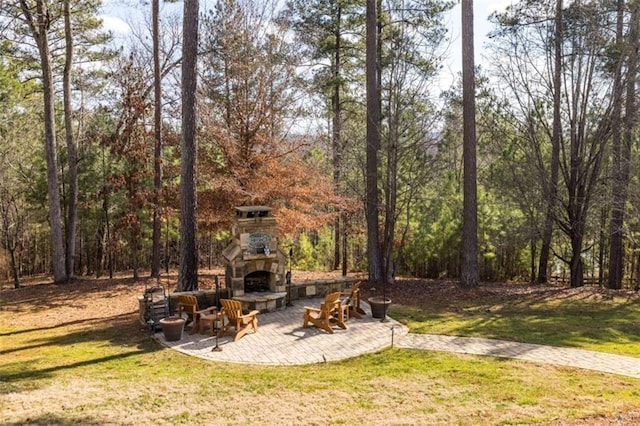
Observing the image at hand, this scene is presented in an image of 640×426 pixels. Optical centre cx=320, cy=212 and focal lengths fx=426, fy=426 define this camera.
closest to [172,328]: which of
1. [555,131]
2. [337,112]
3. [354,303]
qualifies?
[354,303]

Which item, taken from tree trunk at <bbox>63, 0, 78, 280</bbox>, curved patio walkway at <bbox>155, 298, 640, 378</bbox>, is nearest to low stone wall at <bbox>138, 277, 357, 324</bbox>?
curved patio walkway at <bbox>155, 298, 640, 378</bbox>

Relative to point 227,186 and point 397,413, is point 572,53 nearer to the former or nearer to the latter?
point 227,186

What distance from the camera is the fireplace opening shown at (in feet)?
34.1

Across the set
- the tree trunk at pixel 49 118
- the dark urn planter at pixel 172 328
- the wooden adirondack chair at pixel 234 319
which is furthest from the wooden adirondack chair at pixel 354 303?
the tree trunk at pixel 49 118

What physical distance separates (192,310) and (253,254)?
181cm

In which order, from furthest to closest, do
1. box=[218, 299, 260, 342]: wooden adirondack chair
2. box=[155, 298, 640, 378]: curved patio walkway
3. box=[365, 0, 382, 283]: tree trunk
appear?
box=[365, 0, 382, 283]: tree trunk
box=[218, 299, 260, 342]: wooden adirondack chair
box=[155, 298, 640, 378]: curved patio walkway

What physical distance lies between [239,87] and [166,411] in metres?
9.66

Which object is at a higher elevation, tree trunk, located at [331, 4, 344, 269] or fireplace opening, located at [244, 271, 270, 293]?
tree trunk, located at [331, 4, 344, 269]

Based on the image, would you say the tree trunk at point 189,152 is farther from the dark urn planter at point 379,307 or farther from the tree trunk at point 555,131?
the tree trunk at point 555,131

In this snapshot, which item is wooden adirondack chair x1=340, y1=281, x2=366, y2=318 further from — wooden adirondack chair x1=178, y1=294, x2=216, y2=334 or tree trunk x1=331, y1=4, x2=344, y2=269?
tree trunk x1=331, y1=4, x2=344, y2=269

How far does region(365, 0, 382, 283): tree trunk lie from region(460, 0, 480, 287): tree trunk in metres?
2.51

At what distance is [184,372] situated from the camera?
638 cm

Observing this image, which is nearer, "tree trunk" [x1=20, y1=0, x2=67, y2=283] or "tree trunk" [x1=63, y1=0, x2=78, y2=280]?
"tree trunk" [x1=20, y1=0, x2=67, y2=283]

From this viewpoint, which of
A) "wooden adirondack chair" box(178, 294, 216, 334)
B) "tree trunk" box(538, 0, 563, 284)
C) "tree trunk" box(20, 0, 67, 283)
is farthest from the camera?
"tree trunk" box(20, 0, 67, 283)
